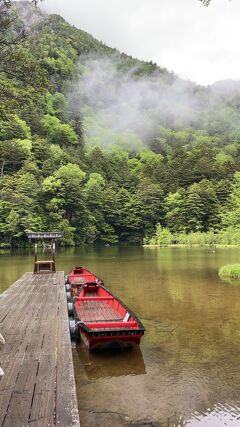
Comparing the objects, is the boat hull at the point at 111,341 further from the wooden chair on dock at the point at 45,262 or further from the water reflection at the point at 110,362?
the wooden chair on dock at the point at 45,262

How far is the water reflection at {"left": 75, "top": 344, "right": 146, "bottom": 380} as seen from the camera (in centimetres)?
781

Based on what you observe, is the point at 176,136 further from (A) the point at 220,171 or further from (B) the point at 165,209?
(B) the point at 165,209

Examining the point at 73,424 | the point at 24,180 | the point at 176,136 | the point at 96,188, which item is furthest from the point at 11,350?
the point at 176,136

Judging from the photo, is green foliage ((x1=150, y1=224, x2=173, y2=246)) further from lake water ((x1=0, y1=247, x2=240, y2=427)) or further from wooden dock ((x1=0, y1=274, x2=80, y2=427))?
wooden dock ((x1=0, y1=274, x2=80, y2=427))

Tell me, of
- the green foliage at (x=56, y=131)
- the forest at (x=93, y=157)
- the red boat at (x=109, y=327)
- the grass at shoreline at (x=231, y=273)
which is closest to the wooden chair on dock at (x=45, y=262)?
the forest at (x=93, y=157)

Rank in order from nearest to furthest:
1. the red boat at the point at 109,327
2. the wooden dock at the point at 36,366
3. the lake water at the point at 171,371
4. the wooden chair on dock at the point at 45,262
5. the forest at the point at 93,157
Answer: the wooden dock at the point at 36,366 < the lake water at the point at 171,371 < the forest at the point at 93,157 < the red boat at the point at 109,327 < the wooden chair on dock at the point at 45,262

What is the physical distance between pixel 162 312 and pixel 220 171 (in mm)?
55393

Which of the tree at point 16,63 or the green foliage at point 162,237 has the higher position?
the tree at point 16,63

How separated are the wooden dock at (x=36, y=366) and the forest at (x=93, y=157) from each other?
9.60 feet

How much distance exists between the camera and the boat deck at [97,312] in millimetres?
10156

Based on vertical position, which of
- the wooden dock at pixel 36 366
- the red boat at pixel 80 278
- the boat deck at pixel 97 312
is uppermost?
the red boat at pixel 80 278

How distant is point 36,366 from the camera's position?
19.2 ft

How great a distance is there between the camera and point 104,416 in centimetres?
591

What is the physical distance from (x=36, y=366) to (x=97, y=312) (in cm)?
518
